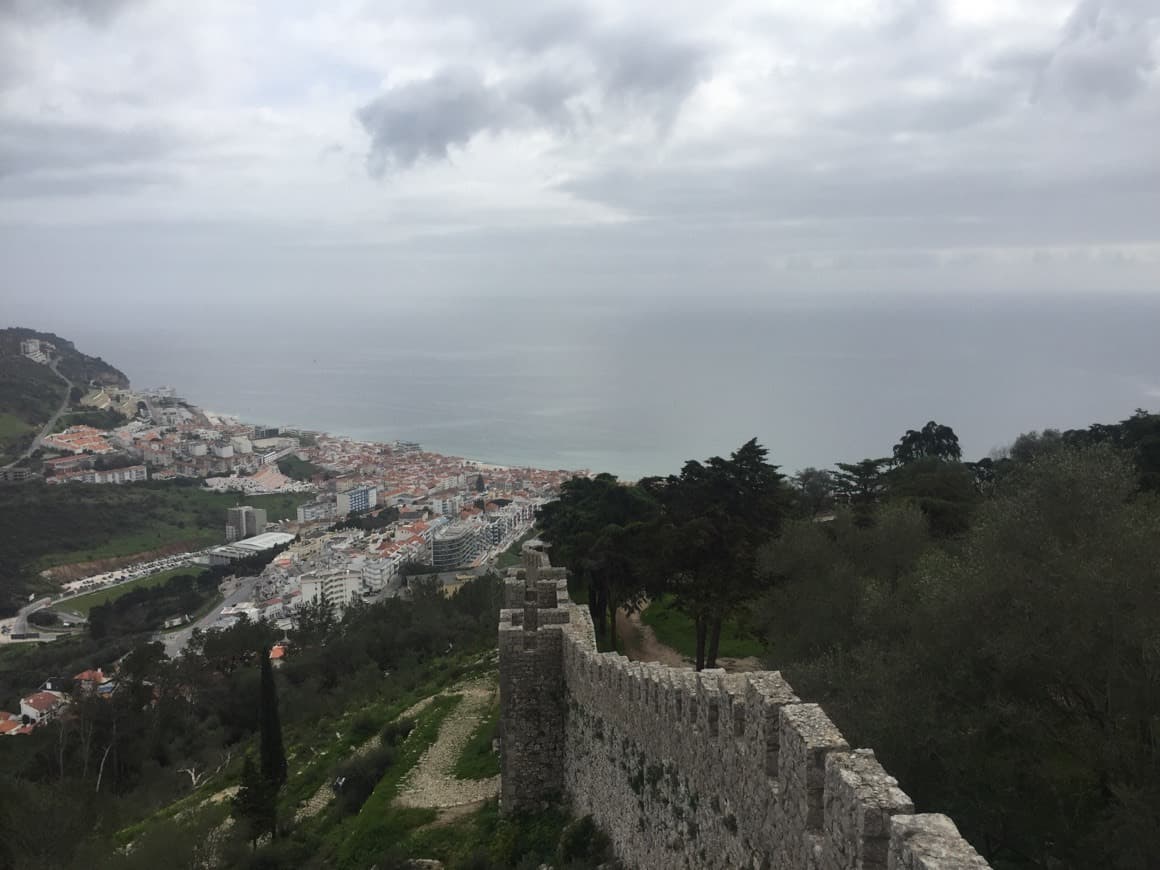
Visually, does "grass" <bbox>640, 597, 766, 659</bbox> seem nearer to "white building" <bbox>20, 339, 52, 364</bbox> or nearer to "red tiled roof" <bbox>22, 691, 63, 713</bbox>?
"red tiled roof" <bbox>22, 691, 63, 713</bbox>

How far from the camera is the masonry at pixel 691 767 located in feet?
11.0

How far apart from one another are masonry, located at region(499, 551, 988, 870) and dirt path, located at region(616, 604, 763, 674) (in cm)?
425

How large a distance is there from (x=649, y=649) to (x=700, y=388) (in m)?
90.7

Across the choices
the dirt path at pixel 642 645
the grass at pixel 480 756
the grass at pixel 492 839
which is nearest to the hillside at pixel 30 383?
the dirt path at pixel 642 645

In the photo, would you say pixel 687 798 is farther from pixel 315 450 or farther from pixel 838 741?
pixel 315 450

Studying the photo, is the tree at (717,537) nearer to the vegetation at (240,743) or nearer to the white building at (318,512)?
the vegetation at (240,743)

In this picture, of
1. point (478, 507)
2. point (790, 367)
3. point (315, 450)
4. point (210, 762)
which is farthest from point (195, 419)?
point (210, 762)

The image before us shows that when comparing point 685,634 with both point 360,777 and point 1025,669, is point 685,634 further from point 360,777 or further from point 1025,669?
point 1025,669

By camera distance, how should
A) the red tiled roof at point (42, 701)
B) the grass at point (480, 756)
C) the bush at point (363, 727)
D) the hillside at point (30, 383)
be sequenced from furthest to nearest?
the hillside at point (30, 383) → the red tiled roof at point (42, 701) → the bush at point (363, 727) → the grass at point (480, 756)

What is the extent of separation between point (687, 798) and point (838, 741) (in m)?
2.47

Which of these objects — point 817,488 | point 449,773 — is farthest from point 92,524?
point 449,773

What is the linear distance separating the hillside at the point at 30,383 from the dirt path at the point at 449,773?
90.4 meters

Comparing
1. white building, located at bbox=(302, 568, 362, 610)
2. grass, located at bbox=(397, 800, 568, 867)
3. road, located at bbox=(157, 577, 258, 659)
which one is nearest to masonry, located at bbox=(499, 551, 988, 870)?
grass, located at bbox=(397, 800, 568, 867)

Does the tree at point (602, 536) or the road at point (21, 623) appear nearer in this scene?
the tree at point (602, 536)
